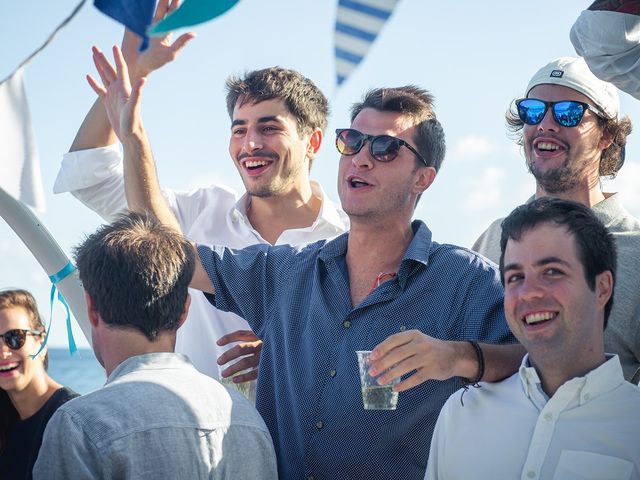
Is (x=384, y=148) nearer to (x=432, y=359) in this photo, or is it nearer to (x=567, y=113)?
(x=567, y=113)

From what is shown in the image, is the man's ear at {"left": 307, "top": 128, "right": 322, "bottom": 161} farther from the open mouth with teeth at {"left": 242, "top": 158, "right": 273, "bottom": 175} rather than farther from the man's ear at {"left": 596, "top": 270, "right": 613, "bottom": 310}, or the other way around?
the man's ear at {"left": 596, "top": 270, "right": 613, "bottom": 310}

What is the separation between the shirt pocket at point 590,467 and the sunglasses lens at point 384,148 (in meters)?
1.55

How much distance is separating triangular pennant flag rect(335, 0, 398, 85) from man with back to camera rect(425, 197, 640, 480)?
806 mm

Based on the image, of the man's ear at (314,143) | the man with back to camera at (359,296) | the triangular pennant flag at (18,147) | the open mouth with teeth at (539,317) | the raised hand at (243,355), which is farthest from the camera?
the man's ear at (314,143)

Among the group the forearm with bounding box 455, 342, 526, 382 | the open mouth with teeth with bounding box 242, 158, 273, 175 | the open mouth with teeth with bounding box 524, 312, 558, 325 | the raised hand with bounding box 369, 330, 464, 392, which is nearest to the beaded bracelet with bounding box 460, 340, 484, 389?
the forearm with bounding box 455, 342, 526, 382

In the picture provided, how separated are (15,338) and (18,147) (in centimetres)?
169

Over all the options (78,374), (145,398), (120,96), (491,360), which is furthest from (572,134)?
(78,374)

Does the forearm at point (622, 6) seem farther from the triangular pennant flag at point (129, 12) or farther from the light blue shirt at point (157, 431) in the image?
the light blue shirt at point (157, 431)

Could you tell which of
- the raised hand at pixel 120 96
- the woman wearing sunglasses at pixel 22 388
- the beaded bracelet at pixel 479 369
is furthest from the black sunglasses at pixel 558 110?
the woman wearing sunglasses at pixel 22 388

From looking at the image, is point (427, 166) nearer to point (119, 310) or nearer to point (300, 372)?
point (300, 372)

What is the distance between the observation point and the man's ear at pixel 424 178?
4098 mm

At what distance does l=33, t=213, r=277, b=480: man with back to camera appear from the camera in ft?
8.66

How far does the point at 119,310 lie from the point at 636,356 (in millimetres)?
1999

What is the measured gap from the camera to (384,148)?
398 centimetres
